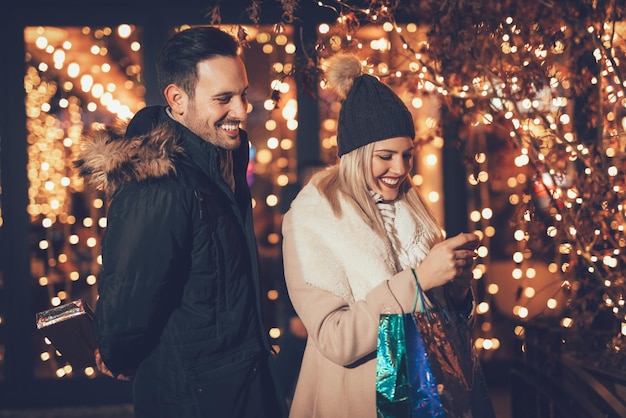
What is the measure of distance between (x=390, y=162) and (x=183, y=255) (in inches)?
34.7

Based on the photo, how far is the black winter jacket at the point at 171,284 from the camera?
2.21m

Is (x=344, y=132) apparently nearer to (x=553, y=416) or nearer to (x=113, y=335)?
(x=113, y=335)

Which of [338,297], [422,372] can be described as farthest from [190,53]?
[422,372]

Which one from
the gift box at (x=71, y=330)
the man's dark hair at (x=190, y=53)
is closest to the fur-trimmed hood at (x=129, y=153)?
the man's dark hair at (x=190, y=53)

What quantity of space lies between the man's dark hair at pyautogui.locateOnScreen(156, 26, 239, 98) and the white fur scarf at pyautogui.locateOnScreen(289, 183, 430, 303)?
630mm

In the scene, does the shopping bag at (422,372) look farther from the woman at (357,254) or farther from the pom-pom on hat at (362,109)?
the pom-pom on hat at (362,109)

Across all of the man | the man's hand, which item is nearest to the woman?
the man

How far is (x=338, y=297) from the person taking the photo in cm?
243

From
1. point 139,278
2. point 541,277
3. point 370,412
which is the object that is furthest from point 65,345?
point 541,277

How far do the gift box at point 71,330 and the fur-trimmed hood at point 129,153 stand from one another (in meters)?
0.45

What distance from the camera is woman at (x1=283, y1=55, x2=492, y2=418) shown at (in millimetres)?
2334

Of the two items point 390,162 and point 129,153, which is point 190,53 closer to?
point 129,153

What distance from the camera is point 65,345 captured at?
2477 millimetres

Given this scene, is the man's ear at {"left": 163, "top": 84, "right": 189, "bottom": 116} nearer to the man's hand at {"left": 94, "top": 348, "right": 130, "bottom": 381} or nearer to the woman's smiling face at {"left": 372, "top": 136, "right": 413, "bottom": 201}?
the woman's smiling face at {"left": 372, "top": 136, "right": 413, "bottom": 201}
